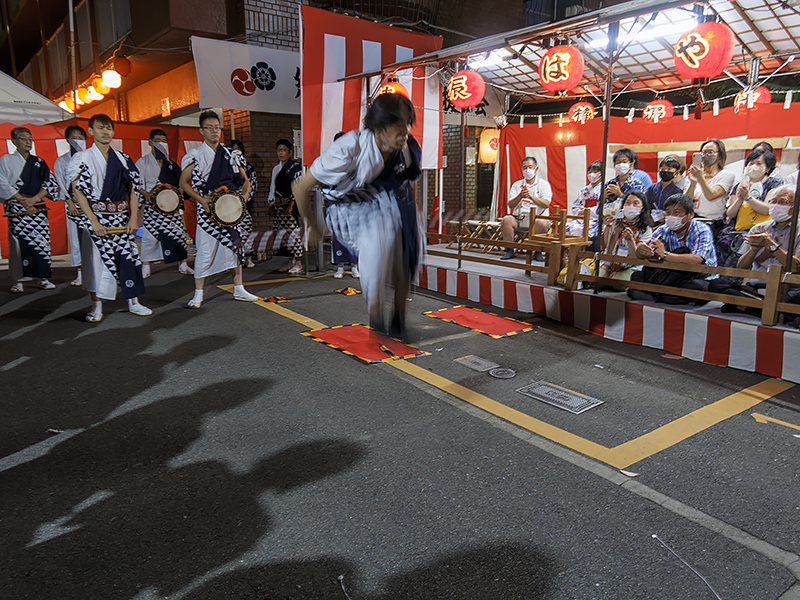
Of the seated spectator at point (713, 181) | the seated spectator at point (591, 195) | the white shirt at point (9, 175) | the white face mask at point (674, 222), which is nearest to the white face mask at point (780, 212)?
the white face mask at point (674, 222)

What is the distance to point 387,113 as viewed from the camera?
9.92 feet

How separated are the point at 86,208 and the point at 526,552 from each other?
5342mm

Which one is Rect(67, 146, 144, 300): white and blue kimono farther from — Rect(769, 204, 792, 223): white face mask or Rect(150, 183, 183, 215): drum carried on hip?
Rect(769, 204, 792, 223): white face mask

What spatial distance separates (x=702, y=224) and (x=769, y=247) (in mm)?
650

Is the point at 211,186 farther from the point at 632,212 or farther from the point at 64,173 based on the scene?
the point at 632,212

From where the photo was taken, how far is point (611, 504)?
253 cm

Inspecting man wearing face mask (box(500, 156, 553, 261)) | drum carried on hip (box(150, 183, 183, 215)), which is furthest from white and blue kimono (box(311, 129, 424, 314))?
man wearing face mask (box(500, 156, 553, 261))

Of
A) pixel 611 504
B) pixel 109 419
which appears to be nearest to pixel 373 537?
pixel 611 504

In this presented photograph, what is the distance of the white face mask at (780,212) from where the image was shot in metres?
4.61

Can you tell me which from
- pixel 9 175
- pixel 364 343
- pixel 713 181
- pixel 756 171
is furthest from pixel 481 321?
pixel 9 175

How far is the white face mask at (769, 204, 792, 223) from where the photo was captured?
4613mm

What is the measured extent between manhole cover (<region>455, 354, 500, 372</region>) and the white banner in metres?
7.07

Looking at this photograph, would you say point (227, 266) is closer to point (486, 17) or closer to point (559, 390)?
point (559, 390)

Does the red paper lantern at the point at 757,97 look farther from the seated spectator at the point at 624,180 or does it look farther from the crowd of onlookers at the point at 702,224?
the seated spectator at the point at 624,180
